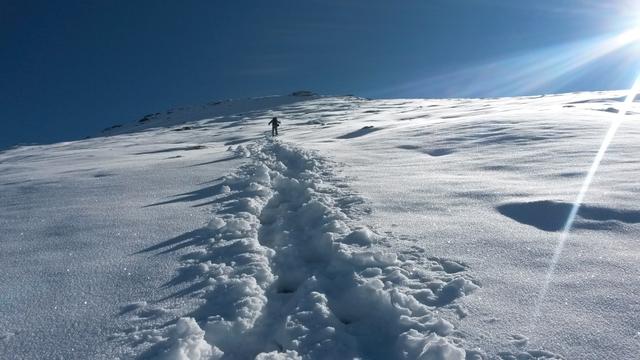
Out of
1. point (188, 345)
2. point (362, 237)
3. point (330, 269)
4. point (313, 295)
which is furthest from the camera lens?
point (362, 237)

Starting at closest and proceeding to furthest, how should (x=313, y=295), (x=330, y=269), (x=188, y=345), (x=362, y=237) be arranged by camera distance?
(x=188, y=345) < (x=313, y=295) < (x=330, y=269) < (x=362, y=237)

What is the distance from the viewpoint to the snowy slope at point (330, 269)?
3.45 metres

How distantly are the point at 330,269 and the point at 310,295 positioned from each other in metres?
0.63

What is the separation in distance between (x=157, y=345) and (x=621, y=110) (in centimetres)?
2183

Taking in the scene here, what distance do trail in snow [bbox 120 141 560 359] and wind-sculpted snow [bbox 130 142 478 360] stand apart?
0.03 ft

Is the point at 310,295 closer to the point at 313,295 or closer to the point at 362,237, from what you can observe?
the point at 313,295

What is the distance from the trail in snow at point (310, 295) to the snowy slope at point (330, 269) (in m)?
0.02

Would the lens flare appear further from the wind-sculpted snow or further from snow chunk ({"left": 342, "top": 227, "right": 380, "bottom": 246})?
snow chunk ({"left": 342, "top": 227, "right": 380, "bottom": 246})

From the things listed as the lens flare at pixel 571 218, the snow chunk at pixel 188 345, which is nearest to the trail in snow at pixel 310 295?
the snow chunk at pixel 188 345

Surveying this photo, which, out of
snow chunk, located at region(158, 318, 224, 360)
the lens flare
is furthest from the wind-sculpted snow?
the lens flare

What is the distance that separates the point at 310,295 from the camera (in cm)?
418

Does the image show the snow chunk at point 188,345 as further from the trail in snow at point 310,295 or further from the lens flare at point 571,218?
the lens flare at point 571,218

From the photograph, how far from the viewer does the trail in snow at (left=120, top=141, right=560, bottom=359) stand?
135 inches

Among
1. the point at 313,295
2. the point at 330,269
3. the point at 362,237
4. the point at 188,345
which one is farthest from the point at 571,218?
the point at 188,345
